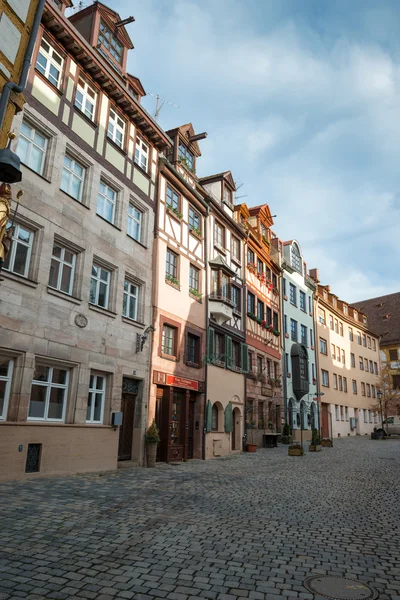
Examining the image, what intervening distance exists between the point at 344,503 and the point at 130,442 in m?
8.15

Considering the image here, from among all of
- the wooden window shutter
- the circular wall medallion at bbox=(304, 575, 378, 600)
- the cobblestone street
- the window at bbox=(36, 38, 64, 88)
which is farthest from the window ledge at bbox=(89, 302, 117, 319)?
the wooden window shutter

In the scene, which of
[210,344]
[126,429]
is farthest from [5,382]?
[210,344]

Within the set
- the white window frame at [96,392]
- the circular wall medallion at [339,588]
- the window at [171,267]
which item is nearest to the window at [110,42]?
the window at [171,267]

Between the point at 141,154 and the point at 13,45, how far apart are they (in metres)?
9.88

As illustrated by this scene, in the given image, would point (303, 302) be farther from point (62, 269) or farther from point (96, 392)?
point (62, 269)

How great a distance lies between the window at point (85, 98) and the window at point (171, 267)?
598 centimetres

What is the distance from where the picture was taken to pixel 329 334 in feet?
145

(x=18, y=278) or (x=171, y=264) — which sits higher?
(x=171, y=264)

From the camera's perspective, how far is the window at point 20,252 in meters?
11.6

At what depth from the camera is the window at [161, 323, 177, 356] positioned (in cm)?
1801

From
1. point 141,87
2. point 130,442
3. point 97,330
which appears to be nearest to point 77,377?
point 97,330

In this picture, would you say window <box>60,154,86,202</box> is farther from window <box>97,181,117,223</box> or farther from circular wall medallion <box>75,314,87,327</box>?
circular wall medallion <box>75,314,87,327</box>

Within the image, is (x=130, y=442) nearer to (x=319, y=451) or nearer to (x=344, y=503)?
(x=344, y=503)

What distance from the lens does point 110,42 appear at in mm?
17422
